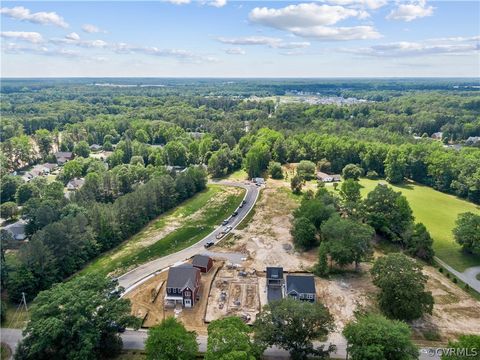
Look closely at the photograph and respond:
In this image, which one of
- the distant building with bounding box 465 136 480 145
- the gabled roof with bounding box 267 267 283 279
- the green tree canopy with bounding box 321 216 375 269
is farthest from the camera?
the distant building with bounding box 465 136 480 145

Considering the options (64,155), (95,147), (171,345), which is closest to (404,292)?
(171,345)

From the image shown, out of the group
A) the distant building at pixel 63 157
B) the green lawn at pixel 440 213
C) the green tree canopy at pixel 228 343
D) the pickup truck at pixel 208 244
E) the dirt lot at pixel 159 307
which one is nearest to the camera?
the green tree canopy at pixel 228 343

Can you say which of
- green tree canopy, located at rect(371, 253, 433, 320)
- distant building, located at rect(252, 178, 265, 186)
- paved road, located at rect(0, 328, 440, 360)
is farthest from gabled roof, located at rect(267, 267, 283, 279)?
distant building, located at rect(252, 178, 265, 186)

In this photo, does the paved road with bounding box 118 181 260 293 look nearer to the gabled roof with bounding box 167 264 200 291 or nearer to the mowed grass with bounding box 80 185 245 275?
the mowed grass with bounding box 80 185 245 275

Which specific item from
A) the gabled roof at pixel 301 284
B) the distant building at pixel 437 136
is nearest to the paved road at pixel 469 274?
the gabled roof at pixel 301 284

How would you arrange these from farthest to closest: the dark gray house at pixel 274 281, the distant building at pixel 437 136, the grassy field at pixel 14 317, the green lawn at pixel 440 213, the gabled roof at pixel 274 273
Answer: the distant building at pixel 437 136 < the green lawn at pixel 440 213 < the gabled roof at pixel 274 273 < the dark gray house at pixel 274 281 < the grassy field at pixel 14 317

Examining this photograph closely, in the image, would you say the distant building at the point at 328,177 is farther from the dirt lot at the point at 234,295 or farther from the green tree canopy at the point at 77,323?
the green tree canopy at the point at 77,323

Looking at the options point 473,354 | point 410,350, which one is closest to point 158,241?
point 410,350
